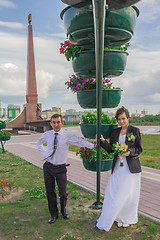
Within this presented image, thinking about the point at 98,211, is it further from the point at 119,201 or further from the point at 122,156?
the point at 122,156

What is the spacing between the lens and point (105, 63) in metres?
3.60

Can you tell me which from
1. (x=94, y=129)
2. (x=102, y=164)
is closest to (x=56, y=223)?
(x=102, y=164)

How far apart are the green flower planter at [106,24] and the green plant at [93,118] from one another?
53.8 inches

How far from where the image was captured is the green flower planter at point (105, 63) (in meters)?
3.59

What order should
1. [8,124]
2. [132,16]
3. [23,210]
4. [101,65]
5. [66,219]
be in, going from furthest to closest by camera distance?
[8,124] < [23,210] < [66,219] < [101,65] < [132,16]

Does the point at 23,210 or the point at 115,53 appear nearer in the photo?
the point at 115,53

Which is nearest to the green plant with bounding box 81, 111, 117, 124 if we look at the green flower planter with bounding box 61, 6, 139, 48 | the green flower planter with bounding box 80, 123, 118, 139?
the green flower planter with bounding box 80, 123, 118, 139

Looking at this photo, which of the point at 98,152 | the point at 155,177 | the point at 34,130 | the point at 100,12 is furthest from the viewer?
the point at 34,130

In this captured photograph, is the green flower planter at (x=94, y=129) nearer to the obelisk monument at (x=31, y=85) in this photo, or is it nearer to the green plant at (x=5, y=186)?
the green plant at (x=5, y=186)

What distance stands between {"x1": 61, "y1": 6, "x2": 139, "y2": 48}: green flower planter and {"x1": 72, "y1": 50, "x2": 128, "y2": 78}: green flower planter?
0.47 metres

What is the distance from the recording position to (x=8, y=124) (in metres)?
31.2

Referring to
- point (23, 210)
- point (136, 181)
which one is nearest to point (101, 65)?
point (136, 181)

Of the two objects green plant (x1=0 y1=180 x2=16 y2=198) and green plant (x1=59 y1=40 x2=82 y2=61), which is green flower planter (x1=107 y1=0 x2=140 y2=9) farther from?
green plant (x1=0 y1=180 x2=16 y2=198)

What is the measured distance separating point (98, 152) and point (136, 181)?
0.78 meters
